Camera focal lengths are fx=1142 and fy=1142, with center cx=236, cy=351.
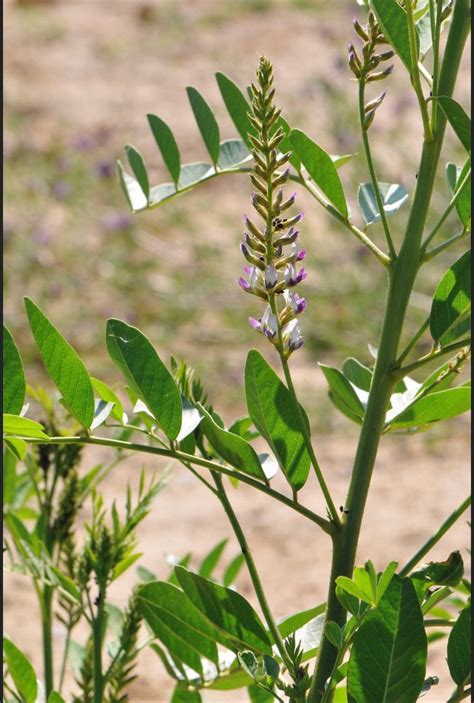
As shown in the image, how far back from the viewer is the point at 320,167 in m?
0.89

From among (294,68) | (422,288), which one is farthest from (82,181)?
(294,68)

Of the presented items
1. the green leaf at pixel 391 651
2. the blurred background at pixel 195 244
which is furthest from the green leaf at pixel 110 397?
the blurred background at pixel 195 244

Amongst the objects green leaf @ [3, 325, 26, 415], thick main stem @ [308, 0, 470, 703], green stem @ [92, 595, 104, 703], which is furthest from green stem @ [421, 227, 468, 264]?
green stem @ [92, 595, 104, 703]

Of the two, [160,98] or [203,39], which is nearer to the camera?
[160,98]

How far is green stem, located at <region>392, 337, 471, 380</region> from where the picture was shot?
81cm

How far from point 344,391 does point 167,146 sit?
0.30 metres

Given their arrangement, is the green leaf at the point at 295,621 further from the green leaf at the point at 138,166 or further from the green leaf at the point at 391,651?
the green leaf at the point at 138,166

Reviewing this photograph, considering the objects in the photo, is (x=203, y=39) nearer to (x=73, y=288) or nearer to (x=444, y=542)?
(x=73, y=288)

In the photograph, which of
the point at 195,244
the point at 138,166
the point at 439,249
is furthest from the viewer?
the point at 195,244

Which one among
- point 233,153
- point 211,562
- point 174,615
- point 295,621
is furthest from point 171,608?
point 233,153

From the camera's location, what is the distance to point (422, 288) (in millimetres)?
4270

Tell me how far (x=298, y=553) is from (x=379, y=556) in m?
0.19

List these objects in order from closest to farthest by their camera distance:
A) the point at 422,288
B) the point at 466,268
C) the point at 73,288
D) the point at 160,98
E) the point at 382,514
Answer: the point at 466,268
the point at 382,514
the point at 422,288
the point at 73,288
the point at 160,98

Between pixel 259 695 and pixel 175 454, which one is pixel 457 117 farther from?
pixel 259 695
